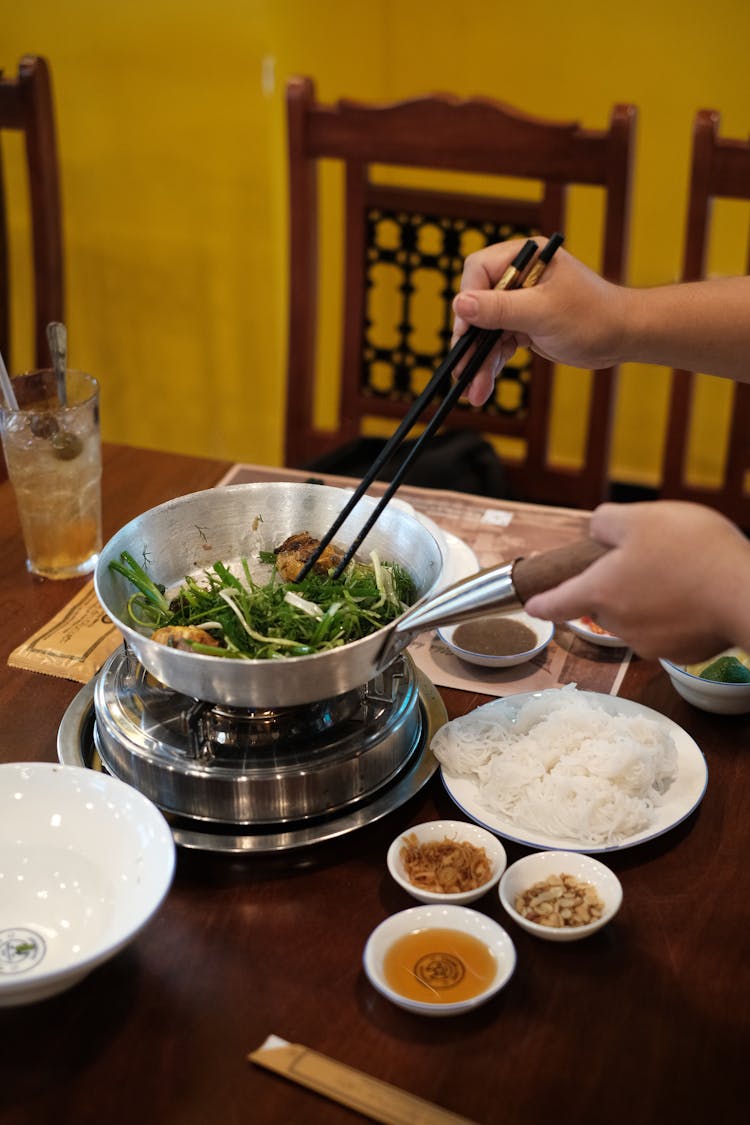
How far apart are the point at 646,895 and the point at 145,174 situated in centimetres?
281

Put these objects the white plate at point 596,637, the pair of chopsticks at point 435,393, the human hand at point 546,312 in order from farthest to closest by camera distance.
Answer: the white plate at point 596,637 < the human hand at point 546,312 < the pair of chopsticks at point 435,393

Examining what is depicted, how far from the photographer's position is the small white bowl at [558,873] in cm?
110

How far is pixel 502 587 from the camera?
3.64 ft

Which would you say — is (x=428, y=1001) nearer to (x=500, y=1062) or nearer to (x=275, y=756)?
(x=500, y=1062)

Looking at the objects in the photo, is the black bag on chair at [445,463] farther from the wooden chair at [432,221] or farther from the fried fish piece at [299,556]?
the fried fish piece at [299,556]

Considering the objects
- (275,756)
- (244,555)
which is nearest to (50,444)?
(244,555)

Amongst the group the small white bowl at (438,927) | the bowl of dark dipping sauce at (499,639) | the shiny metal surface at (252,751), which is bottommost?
the small white bowl at (438,927)

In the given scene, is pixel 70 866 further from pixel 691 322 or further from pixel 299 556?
pixel 691 322

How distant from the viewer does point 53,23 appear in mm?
3191

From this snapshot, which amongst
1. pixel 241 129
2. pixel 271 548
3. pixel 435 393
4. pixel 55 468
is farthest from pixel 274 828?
pixel 241 129

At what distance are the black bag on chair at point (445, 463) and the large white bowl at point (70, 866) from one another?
1.23m

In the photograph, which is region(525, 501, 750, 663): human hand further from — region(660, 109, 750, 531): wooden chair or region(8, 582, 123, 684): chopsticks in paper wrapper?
region(660, 109, 750, 531): wooden chair

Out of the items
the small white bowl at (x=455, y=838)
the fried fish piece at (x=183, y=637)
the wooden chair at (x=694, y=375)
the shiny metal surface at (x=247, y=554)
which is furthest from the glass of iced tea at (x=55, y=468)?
the wooden chair at (x=694, y=375)

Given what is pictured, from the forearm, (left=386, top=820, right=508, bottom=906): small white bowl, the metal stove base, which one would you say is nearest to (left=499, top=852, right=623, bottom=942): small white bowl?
(left=386, top=820, right=508, bottom=906): small white bowl
